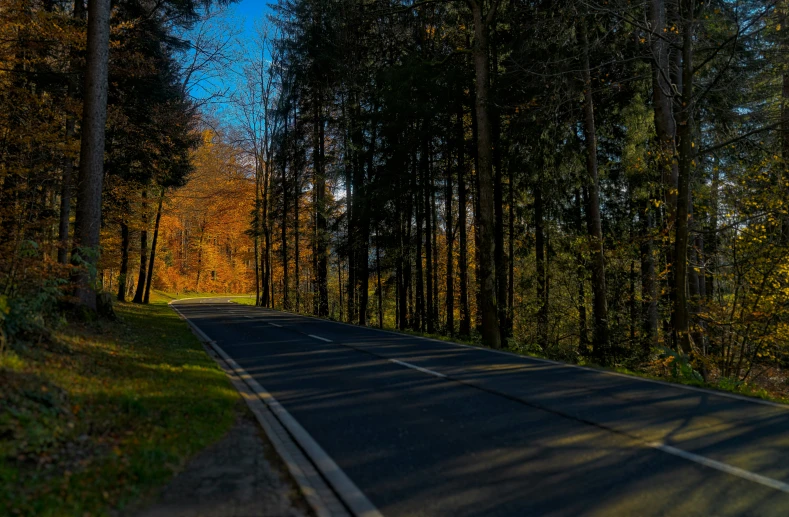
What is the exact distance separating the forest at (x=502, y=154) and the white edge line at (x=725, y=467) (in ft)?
17.7

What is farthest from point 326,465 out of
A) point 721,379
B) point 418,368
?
point 721,379

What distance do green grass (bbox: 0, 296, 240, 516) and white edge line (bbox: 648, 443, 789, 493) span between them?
4.44m

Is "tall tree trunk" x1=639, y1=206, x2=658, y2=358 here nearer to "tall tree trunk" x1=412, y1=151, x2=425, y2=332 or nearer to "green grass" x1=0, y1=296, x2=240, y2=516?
"tall tree trunk" x1=412, y1=151, x2=425, y2=332

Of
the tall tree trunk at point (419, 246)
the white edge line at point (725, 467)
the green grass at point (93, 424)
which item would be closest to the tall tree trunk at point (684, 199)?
the white edge line at point (725, 467)

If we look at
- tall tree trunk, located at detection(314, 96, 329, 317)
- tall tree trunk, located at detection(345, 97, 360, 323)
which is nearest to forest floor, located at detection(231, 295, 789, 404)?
tall tree trunk, located at detection(345, 97, 360, 323)

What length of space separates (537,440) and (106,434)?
4.18m

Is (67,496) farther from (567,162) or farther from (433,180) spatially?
(433,180)

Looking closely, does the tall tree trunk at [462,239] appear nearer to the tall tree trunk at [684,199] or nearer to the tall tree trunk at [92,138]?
the tall tree trunk at [684,199]

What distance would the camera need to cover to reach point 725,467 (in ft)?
13.6

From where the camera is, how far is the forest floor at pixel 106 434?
11.1 feet

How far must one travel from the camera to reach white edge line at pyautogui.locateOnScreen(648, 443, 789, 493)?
150 inches

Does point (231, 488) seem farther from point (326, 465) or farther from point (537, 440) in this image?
point (537, 440)

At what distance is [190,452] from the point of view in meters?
4.36

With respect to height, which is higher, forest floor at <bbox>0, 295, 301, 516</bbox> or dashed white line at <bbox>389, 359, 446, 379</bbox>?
forest floor at <bbox>0, 295, 301, 516</bbox>
